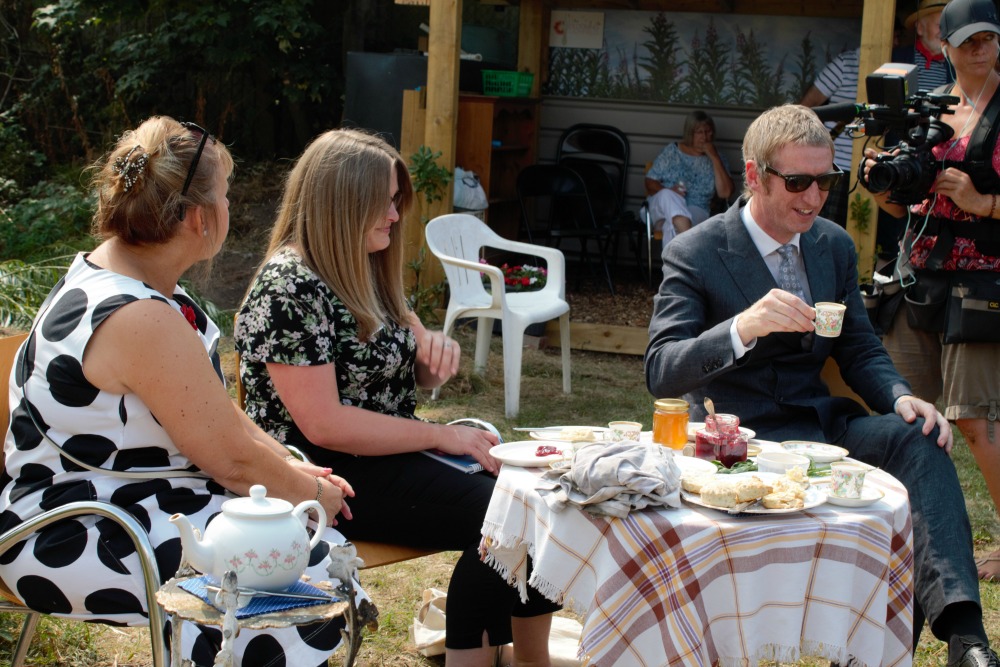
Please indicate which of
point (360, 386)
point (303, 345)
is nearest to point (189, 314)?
point (303, 345)

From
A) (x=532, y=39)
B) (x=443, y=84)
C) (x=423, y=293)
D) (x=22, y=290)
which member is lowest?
(x=423, y=293)

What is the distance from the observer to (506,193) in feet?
29.8

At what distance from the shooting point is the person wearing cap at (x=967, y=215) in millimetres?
3412

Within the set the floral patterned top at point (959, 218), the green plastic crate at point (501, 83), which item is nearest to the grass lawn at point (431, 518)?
the floral patterned top at point (959, 218)

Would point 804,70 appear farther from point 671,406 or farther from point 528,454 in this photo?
point 528,454

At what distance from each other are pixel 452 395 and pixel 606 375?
111 centimetres

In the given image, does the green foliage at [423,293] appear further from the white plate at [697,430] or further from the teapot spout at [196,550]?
the teapot spout at [196,550]

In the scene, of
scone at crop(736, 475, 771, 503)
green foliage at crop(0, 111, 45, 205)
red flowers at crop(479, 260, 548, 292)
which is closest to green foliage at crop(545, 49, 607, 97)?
red flowers at crop(479, 260, 548, 292)

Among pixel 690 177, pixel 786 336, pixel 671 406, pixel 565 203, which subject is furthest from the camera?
pixel 565 203

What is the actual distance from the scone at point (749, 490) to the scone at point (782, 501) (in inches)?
0.5

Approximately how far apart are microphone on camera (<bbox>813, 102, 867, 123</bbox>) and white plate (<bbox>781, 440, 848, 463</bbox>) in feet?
4.38

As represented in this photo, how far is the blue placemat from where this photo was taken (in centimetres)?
175

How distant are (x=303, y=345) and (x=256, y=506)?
0.81 metres

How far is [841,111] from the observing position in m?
3.57
